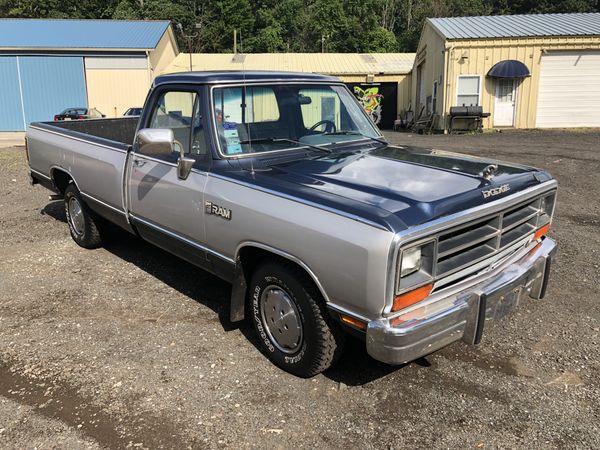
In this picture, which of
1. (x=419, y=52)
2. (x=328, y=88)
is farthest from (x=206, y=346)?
(x=419, y=52)

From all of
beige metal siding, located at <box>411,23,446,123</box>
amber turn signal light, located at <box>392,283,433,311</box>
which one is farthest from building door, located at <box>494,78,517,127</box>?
amber turn signal light, located at <box>392,283,433,311</box>

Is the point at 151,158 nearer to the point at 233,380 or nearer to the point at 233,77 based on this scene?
the point at 233,77

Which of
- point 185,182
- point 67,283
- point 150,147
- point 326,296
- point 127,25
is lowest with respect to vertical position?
point 67,283

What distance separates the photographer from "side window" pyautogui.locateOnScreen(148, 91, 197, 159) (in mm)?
4258

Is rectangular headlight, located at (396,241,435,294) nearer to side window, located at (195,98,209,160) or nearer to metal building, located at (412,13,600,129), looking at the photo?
side window, located at (195,98,209,160)

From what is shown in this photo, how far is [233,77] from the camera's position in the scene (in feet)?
13.7

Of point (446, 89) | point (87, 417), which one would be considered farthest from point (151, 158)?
point (446, 89)

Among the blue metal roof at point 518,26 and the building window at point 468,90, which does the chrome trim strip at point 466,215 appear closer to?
the building window at point 468,90

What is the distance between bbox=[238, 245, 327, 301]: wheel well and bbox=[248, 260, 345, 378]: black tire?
27 mm

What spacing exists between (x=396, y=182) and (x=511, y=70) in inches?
789

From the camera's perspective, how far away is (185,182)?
4035mm

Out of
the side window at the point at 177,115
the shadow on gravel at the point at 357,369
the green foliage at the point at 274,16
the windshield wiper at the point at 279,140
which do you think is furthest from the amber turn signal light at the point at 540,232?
the green foliage at the point at 274,16

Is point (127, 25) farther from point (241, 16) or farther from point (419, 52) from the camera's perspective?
point (241, 16)

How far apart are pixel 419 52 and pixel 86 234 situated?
2626 centimetres
